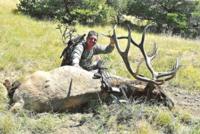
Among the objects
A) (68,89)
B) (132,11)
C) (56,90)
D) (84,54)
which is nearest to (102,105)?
(68,89)

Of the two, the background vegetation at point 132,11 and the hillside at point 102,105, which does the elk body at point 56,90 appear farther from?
the background vegetation at point 132,11

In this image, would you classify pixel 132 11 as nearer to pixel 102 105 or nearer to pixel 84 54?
pixel 84 54

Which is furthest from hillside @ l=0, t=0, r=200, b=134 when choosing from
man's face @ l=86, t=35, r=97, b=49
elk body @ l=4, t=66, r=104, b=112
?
man's face @ l=86, t=35, r=97, b=49

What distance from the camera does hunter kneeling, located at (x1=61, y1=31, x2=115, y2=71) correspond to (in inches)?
324

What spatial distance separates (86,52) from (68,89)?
1.41m

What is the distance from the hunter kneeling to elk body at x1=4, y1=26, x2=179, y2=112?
1.95ft

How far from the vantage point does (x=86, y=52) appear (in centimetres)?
866

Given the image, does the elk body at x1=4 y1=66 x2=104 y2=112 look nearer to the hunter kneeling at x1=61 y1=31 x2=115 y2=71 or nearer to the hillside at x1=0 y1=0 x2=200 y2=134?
the hillside at x1=0 y1=0 x2=200 y2=134

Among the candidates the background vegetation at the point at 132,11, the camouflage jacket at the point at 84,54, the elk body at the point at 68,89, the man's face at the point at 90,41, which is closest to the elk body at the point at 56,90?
the elk body at the point at 68,89

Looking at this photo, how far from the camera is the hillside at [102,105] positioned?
7.11m

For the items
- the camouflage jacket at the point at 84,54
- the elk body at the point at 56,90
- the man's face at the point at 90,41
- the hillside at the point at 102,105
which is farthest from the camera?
the man's face at the point at 90,41

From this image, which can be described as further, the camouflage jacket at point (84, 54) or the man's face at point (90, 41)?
the man's face at point (90, 41)

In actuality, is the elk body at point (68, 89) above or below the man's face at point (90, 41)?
below

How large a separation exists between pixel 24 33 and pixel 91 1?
34.1 ft
